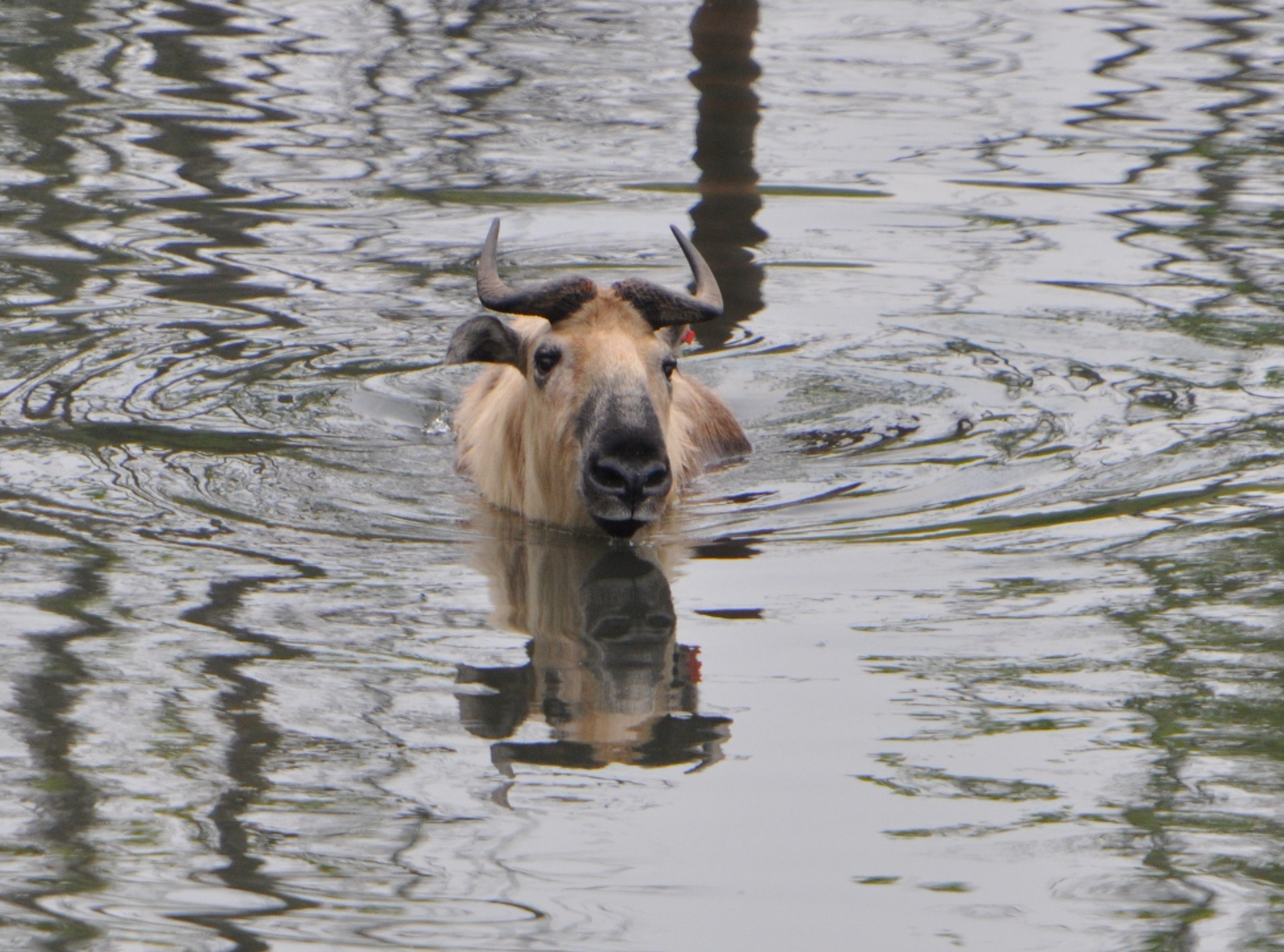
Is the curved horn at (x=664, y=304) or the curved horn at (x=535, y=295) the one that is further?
the curved horn at (x=664, y=304)

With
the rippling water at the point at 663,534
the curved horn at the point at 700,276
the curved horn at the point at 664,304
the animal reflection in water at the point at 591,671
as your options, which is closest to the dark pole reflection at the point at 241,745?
the rippling water at the point at 663,534

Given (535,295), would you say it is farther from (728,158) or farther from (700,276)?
(728,158)

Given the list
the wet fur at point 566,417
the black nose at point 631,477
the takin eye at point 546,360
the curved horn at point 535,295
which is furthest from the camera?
the takin eye at point 546,360

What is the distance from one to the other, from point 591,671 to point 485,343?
95.5 inches

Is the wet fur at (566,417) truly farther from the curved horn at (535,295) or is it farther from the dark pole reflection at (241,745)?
the dark pole reflection at (241,745)

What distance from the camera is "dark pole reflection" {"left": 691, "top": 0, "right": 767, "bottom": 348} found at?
1170cm

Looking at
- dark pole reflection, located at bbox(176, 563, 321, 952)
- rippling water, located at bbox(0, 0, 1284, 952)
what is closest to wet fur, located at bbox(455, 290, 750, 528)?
rippling water, located at bbox(0, 0, 1284, 952)

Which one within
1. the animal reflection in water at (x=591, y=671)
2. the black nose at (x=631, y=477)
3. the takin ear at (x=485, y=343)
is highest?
the takin ear at (x=485, y=343)

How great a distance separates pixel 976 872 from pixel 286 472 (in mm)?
4502

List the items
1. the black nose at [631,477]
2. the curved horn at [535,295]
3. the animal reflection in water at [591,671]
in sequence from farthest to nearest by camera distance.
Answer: the curved horn at [535,295] → the black nose at [631,477] → the animal reflection in water at [591,671]

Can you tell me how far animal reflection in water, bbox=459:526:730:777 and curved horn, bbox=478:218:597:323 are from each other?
0.95 meters

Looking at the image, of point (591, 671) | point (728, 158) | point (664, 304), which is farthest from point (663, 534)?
point (728, 158)

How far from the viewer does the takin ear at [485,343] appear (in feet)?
26.3

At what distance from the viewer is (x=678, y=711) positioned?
5.64 m
